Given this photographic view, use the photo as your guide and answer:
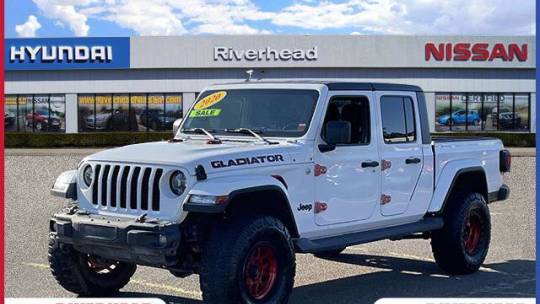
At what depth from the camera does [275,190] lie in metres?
6.35

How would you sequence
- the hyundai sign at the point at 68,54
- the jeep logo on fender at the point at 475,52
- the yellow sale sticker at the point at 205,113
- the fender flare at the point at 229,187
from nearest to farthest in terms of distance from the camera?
the fender flare at the point at 229,187, the yellow sale sticker at the point at 205,113, the hyundai sign at the point at 68,54, the jeep logo on fender at the point at 475,52

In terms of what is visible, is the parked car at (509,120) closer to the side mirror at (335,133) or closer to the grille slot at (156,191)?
the side mirror at (335,133)

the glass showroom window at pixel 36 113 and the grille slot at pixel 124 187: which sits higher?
the glass showroom window at pixel 36 113

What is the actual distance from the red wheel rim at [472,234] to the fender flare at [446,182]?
1.88 feet

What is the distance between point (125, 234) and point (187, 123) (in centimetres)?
208

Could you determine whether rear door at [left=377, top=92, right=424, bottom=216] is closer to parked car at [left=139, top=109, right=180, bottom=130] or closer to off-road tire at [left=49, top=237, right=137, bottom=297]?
off-road tire at [left=49, top=237, right=137, bottom=297]

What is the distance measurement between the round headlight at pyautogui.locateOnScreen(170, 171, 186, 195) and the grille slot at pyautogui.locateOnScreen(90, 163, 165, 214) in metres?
0.10

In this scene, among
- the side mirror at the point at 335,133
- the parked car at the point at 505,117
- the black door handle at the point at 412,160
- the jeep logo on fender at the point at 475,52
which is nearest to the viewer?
the side mirror at the point at 335,133

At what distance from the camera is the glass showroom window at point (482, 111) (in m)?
44.4

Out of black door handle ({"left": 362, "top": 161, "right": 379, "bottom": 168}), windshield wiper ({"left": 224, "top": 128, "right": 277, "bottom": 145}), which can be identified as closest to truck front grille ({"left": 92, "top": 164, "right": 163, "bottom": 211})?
windshield wiper ({"left": 224, "top": 128, "right": 277, "bottom": 145})

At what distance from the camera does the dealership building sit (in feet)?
142

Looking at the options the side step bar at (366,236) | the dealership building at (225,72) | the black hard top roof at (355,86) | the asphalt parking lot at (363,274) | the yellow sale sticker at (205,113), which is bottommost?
the asphalt parking lot at (363,274)

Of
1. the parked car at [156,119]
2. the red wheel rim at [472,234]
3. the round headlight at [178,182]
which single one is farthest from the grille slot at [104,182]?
the parked car at [156,119]

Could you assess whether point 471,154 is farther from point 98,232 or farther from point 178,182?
point 98,232
